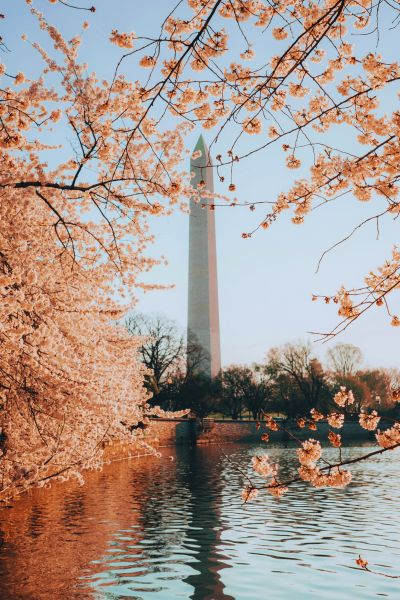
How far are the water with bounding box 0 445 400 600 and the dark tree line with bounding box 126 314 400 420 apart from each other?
38.9m

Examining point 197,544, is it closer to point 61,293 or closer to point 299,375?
point 61,293

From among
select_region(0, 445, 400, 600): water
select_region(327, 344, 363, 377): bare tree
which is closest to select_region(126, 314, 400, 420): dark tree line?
select_region(327, 344, 363, 377): bare tree

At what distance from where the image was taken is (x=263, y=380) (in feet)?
226

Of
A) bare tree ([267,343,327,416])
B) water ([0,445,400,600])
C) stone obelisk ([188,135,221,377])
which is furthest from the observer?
bare tree ([267,343,327,416])

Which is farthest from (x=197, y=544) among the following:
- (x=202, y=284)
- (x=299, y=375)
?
(x=299, y=375)

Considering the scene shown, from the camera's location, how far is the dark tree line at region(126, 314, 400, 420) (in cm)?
5759

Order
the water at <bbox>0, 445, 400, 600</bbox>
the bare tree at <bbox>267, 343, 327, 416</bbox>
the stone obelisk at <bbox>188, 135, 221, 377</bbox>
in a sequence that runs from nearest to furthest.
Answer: the water at <bbox>0, 445, 400, 600</bbox> → the stone obelisk at <bbox>188, 135, 221, 377</bbox> → the bare tree at <bbox>267, 343, 327, 416</bbox>

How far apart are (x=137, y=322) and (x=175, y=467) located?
3577cm

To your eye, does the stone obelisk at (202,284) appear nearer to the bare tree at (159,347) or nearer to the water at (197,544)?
the bare tree at (159,347)

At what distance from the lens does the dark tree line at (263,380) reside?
57.6m

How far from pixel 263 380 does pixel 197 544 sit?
59.0m

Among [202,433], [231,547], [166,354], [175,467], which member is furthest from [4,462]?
[166,354]

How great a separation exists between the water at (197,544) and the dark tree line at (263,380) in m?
38.9

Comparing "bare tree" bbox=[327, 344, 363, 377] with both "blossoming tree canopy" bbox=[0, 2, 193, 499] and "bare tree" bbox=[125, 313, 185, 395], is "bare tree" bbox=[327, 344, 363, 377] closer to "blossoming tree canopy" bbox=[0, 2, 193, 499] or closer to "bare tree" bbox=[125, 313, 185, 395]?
"bare tree" bbox=[125, 313, 185, 395]
